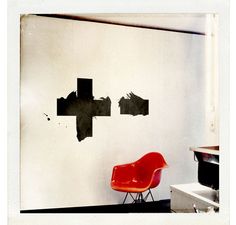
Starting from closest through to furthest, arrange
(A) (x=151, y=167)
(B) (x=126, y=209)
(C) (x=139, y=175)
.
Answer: (B) (x=126, y=209)
(A) (x=151, y=167)
(C) (x=139, y=175)

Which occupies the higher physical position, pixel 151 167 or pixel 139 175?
pixel 151 167

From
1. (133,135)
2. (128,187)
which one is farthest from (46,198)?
(133,135)

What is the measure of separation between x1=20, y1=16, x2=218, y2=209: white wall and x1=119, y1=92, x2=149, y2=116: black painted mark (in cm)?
4

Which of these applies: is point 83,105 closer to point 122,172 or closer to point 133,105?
point 133,105

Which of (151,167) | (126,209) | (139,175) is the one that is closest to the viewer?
(126,209)

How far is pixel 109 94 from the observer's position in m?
2.21

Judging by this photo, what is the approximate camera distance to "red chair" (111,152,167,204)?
2.20 meters

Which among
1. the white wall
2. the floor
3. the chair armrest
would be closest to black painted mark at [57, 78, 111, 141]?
the white wall

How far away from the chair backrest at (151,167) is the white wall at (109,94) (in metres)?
0.06

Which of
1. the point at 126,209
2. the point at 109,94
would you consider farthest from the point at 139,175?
the point at 109,94

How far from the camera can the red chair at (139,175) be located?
220 centimetres

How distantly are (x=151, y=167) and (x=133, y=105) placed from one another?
0.51 m

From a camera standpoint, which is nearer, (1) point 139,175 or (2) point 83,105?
(2) point 83,105

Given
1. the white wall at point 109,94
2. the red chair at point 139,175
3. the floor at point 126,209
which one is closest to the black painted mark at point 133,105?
the white wall at point 109,94
